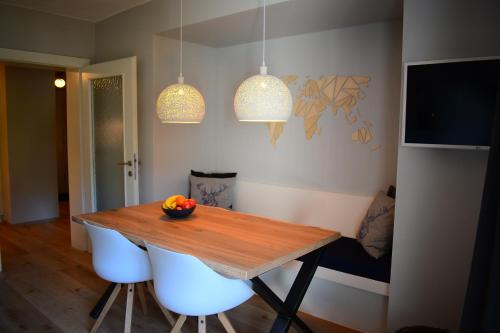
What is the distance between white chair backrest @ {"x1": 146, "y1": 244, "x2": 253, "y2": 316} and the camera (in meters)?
1.89

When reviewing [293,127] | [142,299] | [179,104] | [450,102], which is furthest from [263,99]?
[142,299]

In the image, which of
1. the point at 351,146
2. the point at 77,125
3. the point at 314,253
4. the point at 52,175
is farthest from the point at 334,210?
the point at 52,175

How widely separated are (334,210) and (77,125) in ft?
9.46

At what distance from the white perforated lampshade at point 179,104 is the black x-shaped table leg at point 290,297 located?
108 centimetres

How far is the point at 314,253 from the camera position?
2420mm

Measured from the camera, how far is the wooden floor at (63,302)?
2842 mm

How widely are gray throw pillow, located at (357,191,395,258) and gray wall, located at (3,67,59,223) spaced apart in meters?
4.81

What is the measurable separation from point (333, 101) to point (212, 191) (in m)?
1.40

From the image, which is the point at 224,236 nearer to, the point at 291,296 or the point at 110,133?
the point at 291,296

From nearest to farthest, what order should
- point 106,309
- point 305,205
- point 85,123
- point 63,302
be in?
1. point 106,309
2. point 63,302
3. point 305,205
4. point 85,123

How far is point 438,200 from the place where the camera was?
2.30 m

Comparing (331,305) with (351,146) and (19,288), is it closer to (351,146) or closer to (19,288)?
(351,146)

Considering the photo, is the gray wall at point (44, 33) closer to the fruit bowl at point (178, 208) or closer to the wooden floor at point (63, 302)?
the wooden floor at point (63, 302)

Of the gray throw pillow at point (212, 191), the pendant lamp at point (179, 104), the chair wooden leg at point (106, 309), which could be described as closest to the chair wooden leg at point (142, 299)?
the chair wooden leg at point (106, 309)
